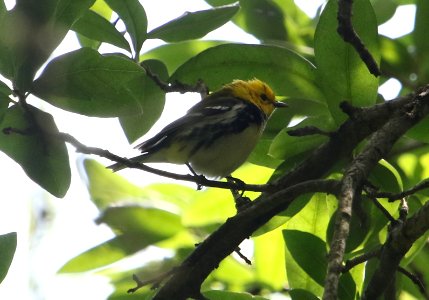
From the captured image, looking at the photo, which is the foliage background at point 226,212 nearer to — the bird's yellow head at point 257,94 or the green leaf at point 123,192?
the green leaf at point 123,192

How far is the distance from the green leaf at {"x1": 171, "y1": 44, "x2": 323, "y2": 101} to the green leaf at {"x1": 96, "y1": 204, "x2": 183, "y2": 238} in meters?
0.55

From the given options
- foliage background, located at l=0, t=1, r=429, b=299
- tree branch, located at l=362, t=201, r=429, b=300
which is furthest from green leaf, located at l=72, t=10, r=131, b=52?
tree branch, located at l=362, t=201, r=429, b=300

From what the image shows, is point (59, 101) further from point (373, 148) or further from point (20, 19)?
point (373, 148)

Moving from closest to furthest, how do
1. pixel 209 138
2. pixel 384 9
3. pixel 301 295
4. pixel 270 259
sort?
pixel 301 295 < pixel 270 259 < pixel 384 9 < pixel 209 138

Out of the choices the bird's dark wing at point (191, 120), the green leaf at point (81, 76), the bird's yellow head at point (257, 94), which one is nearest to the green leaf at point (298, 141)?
the green leaf at point (81, 76)

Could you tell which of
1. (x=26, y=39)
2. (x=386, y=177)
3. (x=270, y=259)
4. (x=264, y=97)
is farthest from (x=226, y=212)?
(x=264, y=97)

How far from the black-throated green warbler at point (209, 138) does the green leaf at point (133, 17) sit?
0.79 meters

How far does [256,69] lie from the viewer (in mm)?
3133

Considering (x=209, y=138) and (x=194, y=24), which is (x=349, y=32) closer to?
(x=194, y=24)

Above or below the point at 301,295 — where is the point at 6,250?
above

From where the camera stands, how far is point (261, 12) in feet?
11.6

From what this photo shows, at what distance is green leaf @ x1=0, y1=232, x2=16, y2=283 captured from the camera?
7.96 feet

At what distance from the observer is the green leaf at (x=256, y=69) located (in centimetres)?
307

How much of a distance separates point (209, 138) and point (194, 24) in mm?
1085
